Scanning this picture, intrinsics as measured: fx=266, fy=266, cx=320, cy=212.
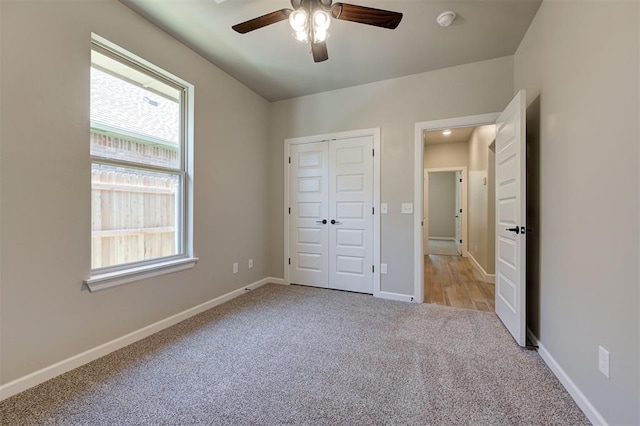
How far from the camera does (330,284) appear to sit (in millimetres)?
3656

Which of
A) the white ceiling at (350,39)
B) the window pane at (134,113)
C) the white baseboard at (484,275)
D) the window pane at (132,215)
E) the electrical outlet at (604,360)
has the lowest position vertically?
the white baseboard at (484,275)

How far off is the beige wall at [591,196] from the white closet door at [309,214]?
232cm

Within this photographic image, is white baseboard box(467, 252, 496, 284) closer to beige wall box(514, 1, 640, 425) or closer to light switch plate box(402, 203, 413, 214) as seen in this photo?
light switch plate box(402, 203, 413, 214)

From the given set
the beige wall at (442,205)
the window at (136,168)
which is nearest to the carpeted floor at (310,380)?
the window at (136,168)

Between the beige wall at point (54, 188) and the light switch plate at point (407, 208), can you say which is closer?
the beige wall at point (54, 188)

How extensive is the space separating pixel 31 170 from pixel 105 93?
0.80 metres

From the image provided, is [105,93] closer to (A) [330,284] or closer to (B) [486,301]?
(A) [330,284]

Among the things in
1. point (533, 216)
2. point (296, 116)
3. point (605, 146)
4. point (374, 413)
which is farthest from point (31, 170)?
point (533, 216)

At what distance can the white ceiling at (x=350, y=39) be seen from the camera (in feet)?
6.84

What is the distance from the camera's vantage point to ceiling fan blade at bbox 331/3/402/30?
159 cm

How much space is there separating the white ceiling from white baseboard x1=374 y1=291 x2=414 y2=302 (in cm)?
262

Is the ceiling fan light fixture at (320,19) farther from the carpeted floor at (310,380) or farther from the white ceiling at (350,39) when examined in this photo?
the carpeted floor at (310,380)

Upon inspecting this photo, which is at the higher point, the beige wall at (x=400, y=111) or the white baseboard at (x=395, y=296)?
the beige wall at (x=400, y=111)

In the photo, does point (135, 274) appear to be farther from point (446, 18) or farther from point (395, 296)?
point (446, 18)
